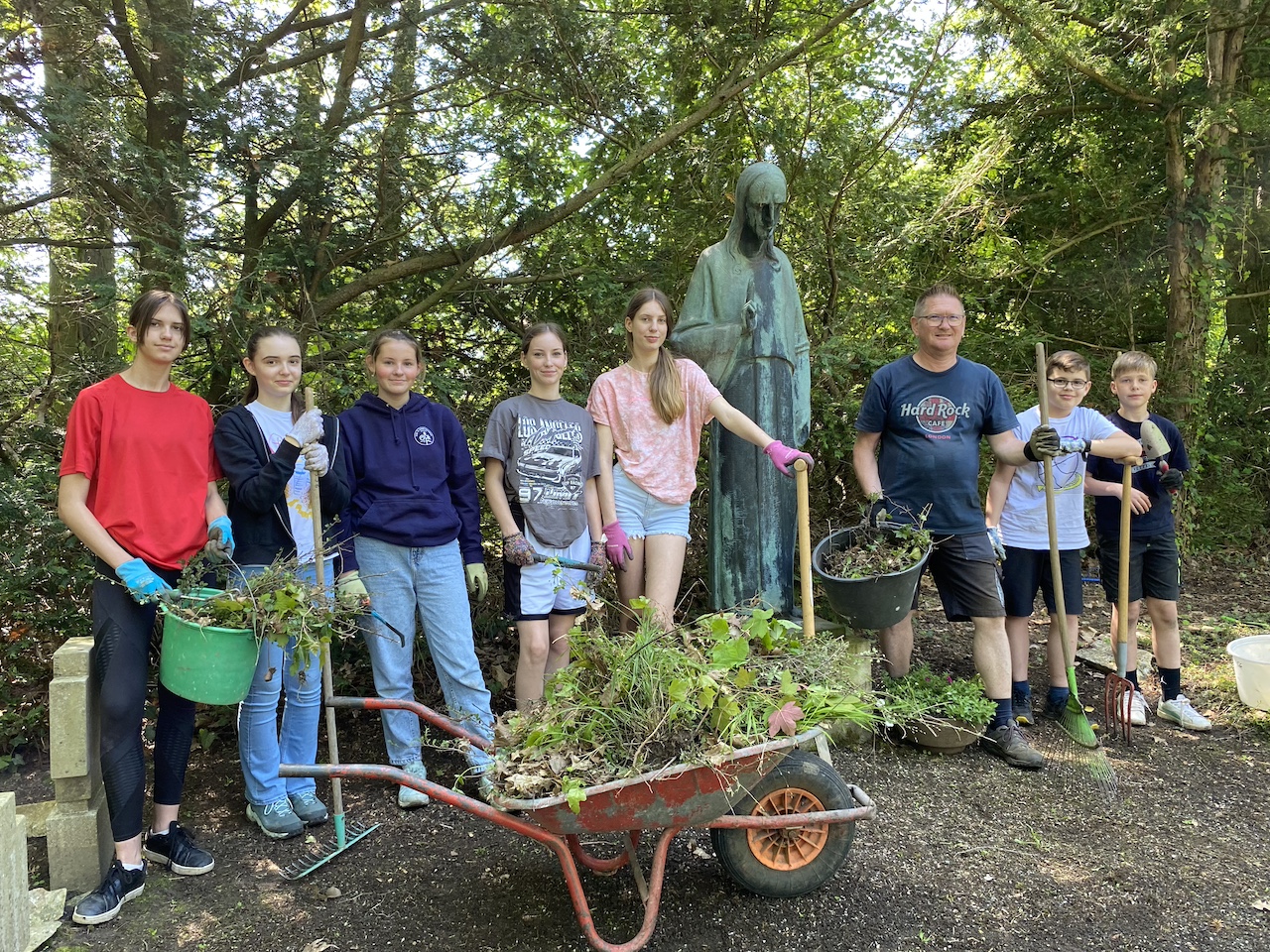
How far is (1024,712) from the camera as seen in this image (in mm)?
4117

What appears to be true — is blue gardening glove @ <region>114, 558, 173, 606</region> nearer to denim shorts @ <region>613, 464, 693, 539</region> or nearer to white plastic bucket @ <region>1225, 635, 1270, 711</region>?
denim shorts @ <region>613, 464, 693, 539</region>

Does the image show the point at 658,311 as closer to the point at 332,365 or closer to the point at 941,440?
the point at 941,440

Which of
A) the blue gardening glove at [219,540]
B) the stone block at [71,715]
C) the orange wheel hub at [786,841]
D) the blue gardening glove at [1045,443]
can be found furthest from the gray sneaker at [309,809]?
the blue gardening glove at [1045,443]

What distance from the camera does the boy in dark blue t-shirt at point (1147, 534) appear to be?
4.14 m

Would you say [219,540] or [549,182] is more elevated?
[549,182]

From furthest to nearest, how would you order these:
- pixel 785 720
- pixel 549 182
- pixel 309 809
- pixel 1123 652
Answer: pixel 549 182 < pixel 1123 652 < pixel 309 809 < pixel 785 720

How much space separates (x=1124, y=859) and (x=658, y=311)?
8.76ft

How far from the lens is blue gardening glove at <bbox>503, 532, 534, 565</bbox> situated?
10.7ft

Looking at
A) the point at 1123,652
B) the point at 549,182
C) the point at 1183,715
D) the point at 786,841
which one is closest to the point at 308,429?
the point at 786,841

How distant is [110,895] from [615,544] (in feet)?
6.72

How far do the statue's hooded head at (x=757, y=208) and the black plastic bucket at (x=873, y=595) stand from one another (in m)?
1.42

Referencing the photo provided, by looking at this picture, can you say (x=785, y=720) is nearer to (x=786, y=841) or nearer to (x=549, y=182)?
(x=786, y=841)

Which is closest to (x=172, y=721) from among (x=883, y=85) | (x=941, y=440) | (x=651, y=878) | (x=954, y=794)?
(x=651, y=878)

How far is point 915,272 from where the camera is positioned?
7164 millimetres
